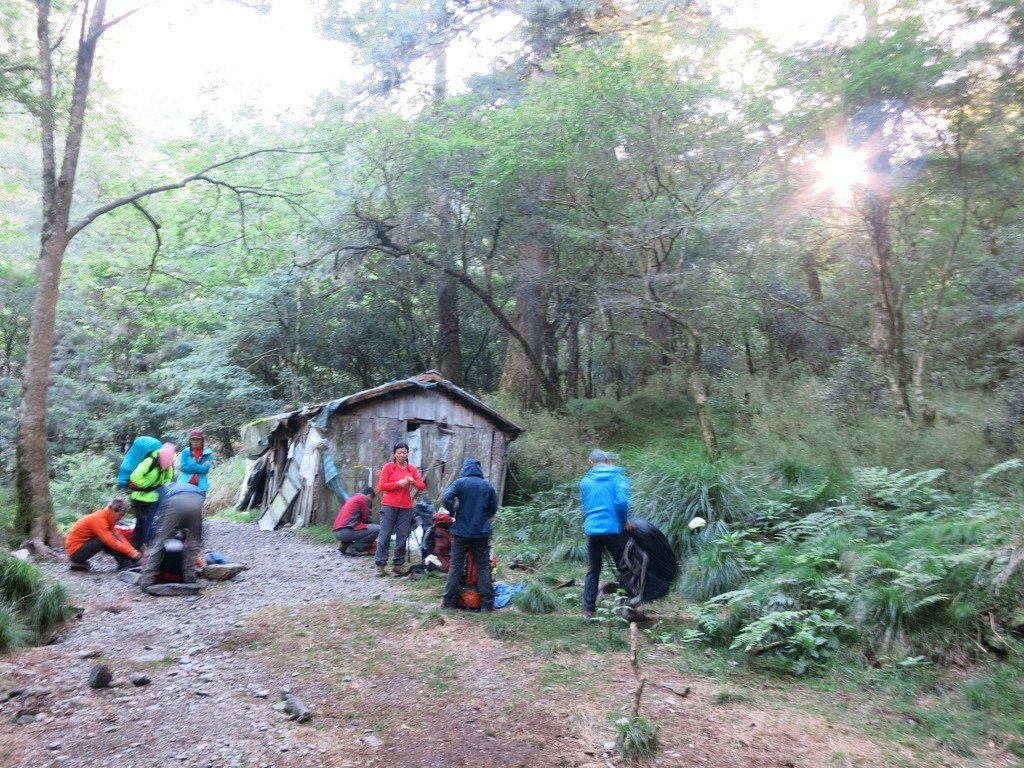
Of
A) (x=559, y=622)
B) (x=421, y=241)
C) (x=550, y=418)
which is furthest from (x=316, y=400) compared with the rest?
(x=559, y=622)

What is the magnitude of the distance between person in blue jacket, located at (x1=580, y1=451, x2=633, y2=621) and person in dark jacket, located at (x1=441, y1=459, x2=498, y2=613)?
1023 mm

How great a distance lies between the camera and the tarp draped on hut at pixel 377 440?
13.8 metres

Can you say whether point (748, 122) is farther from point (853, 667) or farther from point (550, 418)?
point (853, 667)

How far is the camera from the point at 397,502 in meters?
9.09

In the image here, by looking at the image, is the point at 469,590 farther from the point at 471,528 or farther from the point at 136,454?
the point at 136,454

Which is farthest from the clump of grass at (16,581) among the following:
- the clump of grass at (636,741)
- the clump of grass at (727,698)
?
the clump of grass at (727,698)

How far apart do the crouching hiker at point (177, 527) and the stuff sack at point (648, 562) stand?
4513 millimetres

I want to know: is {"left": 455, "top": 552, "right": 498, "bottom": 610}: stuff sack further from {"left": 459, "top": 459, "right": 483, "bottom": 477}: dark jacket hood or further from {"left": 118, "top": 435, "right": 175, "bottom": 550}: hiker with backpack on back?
{"left": 118, "top": 435, "right": 175, "bottom": 550}: hiker with backpack on back

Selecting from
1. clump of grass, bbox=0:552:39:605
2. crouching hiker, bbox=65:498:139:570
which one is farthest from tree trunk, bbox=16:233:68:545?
clump of grass, bbox=0:552:39:605

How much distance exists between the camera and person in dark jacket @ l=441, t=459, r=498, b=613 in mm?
7438

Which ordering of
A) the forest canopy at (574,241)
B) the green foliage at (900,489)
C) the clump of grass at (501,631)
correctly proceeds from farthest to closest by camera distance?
the forest canopy at (574,241) → the green foliage at (900,489) → the clump of grass at (501,631)

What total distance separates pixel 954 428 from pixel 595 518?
5.93m

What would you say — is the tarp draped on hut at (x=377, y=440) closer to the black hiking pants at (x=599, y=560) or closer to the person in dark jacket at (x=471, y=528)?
the person in dark jacket at (x=471, y=528)

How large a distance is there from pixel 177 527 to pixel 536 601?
387 cm
